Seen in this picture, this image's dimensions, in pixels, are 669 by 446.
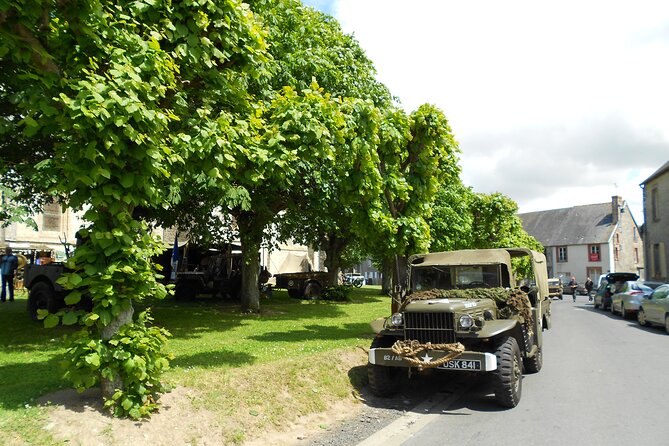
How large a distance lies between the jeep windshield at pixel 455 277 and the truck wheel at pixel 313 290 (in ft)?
53.9

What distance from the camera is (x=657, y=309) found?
53.8 feet

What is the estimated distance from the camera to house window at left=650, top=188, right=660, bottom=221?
128ft

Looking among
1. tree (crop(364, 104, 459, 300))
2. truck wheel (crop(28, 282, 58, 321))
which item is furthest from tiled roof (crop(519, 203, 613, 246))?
truck wheel (crop(28, 282, 58, 321))

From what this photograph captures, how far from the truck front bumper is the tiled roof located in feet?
199

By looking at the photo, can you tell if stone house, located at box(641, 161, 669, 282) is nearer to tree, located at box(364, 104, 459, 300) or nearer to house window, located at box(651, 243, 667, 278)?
house window, located at box(651, 243, 667, 278)

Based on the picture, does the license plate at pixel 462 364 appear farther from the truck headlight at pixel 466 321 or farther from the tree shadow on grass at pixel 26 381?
the tree shadow on grass at pixel 26 381

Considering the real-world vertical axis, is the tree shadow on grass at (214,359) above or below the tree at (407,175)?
below

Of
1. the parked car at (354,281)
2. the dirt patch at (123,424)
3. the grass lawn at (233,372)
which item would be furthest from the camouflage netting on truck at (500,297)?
the parked car at (354,281)

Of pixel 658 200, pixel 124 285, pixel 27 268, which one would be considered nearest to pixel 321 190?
pixel 27 268

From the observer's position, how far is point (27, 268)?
13.4 meters

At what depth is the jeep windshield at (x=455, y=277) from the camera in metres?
8.83

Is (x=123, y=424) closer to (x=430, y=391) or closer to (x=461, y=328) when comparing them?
(x=461, y=328)

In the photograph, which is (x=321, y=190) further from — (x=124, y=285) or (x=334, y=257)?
(x=334, y=257)

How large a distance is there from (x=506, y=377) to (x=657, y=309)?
1274 centimetres
